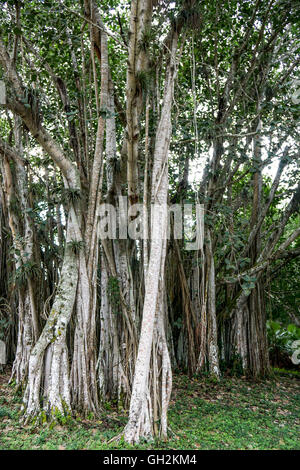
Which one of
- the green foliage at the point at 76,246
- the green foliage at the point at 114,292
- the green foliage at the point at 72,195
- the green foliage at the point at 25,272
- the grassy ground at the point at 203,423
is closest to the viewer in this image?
the grassy ground at the point at 203,423

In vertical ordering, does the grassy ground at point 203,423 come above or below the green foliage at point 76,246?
below

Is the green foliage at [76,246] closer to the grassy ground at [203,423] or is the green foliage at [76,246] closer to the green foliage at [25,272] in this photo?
the green foliage at [25,272]

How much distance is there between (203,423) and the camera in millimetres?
3924

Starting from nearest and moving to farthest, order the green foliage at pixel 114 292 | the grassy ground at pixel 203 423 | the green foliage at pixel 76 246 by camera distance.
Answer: the grassy ground at pixel 203 423 → the green foliage at pixel 76 246 → the green foliage at pixel 114 292

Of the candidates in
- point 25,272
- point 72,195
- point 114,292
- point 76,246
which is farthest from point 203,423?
point 72,195

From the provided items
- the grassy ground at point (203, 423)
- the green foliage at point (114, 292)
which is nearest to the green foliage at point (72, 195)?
the green foliage at point (114, 292)

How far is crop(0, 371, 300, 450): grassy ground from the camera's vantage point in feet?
10.8

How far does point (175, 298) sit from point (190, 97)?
3.03 metres

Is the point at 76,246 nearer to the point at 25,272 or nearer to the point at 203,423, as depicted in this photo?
the point at 25,272

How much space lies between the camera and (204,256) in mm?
5711

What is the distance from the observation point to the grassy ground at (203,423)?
330 cm

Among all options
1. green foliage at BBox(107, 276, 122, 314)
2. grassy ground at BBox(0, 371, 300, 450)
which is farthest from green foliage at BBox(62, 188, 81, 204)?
grassy ground at BBox(0, 371, 300, 450)
